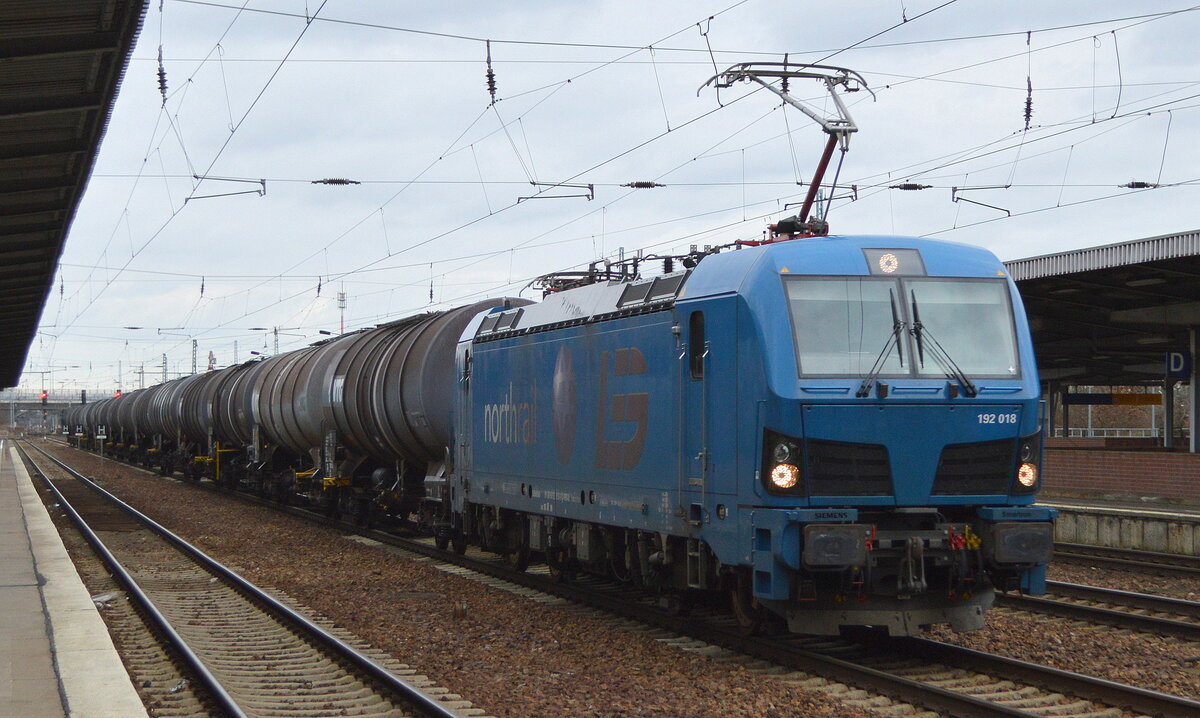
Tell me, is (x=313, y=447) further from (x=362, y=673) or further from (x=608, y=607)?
(x=362, y=673)

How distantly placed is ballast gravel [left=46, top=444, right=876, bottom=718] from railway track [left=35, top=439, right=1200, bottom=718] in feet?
1.22

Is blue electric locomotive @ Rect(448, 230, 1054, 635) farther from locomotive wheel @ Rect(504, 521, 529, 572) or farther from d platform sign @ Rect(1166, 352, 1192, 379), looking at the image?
d platform sign @ Rect(1166, 352, 1192, 379)

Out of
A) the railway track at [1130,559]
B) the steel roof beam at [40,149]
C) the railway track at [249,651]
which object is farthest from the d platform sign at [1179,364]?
the steel roof beam at [40,149]

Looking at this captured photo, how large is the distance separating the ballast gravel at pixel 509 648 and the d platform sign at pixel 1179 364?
58.5 feet

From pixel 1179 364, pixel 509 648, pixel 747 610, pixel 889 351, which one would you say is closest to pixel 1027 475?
pixel 889 351

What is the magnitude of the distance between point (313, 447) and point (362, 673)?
16.6 metres

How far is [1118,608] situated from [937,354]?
5120 mm

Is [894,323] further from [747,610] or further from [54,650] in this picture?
[54,650]

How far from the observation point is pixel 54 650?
10195 mm

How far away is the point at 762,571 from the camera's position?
933cm

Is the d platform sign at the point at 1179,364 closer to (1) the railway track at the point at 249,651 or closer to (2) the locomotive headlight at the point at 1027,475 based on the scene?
(2) the locomotive headlight at the point at 1027,475

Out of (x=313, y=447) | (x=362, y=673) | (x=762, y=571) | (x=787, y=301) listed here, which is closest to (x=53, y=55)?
(x=362, y=673)

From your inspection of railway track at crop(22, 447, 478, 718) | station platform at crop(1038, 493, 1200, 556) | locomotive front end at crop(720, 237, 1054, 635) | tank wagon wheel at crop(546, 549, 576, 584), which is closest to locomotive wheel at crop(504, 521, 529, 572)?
tank wagon wheel at crop(546, 549, 576, 584)

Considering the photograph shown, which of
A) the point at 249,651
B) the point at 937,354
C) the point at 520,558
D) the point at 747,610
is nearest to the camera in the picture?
the point at 937,354
